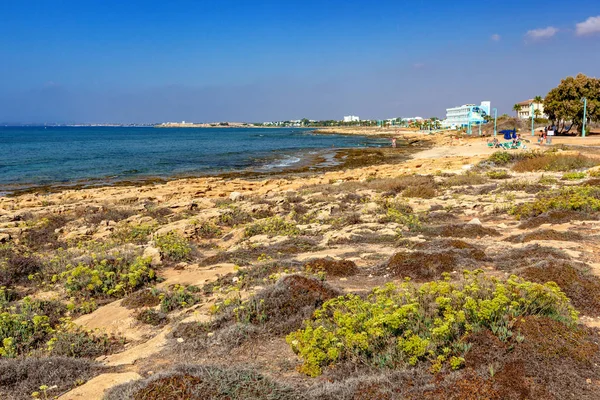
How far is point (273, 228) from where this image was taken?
11.8 meters

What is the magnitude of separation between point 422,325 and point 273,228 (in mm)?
7470

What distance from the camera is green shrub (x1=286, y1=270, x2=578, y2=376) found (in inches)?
168

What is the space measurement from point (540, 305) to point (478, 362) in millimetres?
1391

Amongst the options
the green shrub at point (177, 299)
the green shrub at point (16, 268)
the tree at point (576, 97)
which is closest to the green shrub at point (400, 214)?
the green shrub at point (177, 299)

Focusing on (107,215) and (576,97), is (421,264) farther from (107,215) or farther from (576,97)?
(576,97)

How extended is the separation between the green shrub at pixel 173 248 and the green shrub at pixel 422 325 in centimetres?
531

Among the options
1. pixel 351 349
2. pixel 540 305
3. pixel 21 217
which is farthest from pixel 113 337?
pixel 21 217

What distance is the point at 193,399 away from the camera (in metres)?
3.68

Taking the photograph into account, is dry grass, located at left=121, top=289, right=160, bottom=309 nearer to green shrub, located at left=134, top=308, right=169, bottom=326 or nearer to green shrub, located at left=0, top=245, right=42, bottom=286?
green shrub, located at left=134, top=308, right=169, bottom=326

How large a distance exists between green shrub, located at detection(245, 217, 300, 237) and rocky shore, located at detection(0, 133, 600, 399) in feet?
0.31

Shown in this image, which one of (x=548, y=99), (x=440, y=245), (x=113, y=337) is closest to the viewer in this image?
(x=113, y=337)

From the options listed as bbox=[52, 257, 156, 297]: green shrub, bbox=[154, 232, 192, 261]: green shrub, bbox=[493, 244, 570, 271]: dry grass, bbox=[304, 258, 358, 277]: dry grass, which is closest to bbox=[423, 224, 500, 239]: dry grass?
bbox=[493, 244, 570, 271]: dry grass

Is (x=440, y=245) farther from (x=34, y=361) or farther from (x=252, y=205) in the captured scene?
(x=252, y=205)

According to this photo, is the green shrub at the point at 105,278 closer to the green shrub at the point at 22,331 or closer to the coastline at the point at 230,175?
the green shrub at the point at 22,331
